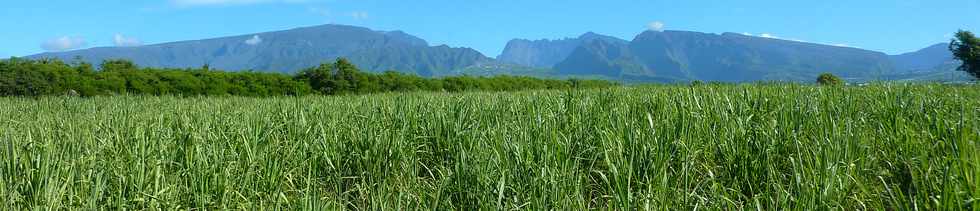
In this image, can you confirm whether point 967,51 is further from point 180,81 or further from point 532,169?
point 532,169

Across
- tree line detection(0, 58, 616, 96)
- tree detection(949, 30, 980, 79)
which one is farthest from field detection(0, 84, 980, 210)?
tree detection(949, 30, 980, 79)

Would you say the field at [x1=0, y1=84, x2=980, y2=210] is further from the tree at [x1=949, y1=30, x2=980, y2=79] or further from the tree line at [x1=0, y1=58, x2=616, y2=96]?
the tree at [x1=949, y1=30, x2=980, y2=79]

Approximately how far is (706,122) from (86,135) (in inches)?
128

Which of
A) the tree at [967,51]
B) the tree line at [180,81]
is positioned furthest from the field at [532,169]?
the tree at [967,51]

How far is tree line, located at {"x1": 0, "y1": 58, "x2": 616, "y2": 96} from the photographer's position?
55.4ft

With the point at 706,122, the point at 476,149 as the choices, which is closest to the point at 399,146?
the point at 476,149

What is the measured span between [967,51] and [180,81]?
53422mm

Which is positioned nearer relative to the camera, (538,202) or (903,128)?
(538,202)

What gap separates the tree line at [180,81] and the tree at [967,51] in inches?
1596

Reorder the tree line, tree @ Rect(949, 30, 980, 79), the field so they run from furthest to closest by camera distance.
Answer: tree @ Rect(949, 30, 980, 79), the tree line, the field

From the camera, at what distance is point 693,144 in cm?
269

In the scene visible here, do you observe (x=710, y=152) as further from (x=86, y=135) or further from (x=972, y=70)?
(x=972, y=70)

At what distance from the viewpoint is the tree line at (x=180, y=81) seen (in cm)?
1689

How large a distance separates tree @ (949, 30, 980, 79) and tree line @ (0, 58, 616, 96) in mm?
40536
